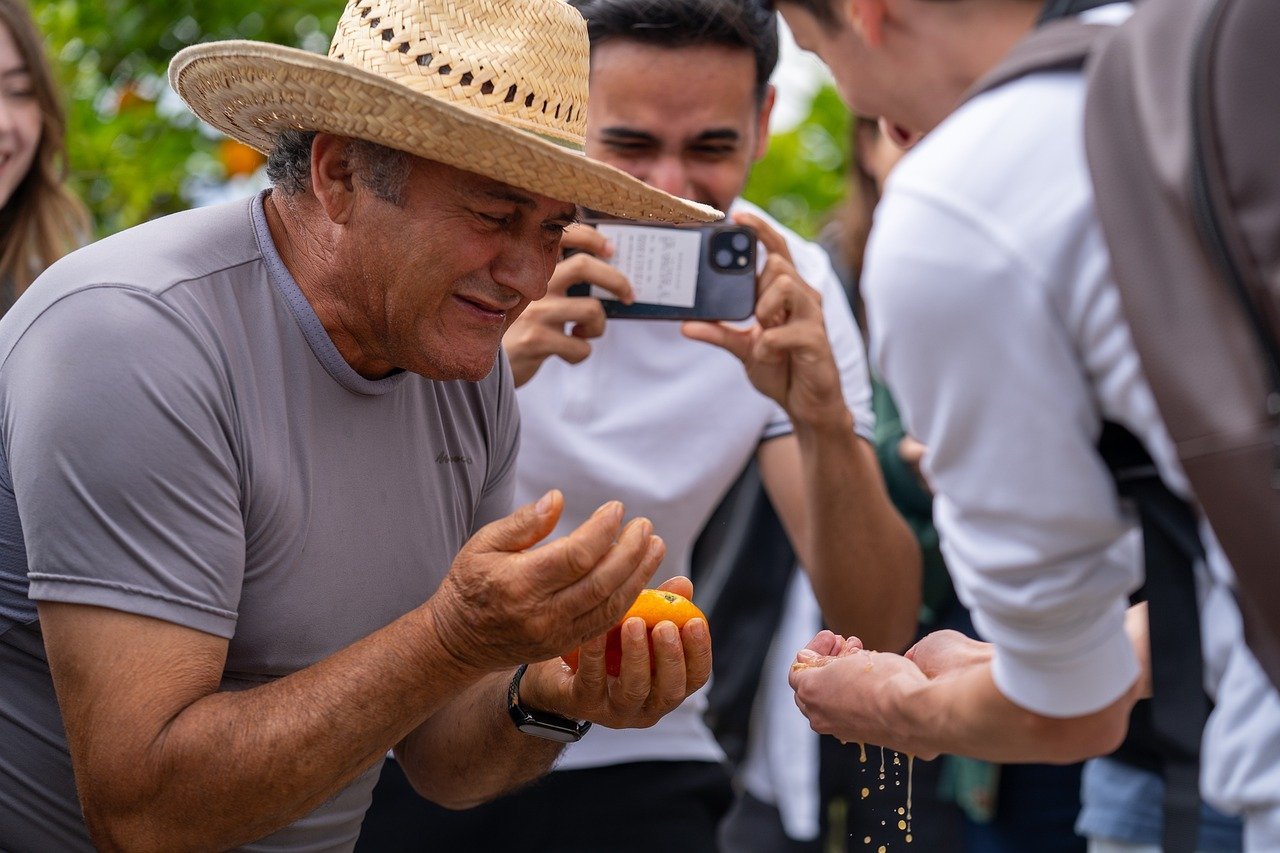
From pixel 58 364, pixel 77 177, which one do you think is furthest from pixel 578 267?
Result: pixel 77 177

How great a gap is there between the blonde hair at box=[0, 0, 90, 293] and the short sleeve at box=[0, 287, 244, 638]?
5.15 feet

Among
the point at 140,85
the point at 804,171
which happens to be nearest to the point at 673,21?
the point at 140,85

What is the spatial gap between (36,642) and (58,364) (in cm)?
45

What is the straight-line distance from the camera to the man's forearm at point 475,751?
248cm

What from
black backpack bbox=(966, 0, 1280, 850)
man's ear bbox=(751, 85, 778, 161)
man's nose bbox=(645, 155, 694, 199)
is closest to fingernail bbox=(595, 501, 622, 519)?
black backpack bbox=(966, 0, 1280, 850)

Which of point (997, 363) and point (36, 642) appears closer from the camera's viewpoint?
point (997, 363)

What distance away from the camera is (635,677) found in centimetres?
218

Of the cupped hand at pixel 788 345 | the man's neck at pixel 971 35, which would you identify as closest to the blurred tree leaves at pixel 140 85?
the cupped hand at pixel 788 345

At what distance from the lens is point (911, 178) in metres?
1.40

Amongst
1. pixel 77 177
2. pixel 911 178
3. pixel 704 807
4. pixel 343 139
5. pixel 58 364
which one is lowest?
pixel 704 807

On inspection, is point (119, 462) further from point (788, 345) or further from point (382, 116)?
point (788, 345)

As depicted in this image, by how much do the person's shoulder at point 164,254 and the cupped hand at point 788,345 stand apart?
966mm

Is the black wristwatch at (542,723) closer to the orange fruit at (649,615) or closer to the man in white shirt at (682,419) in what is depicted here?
the orange fruit at (649,615)

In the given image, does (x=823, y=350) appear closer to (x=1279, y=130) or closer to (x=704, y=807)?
(x=704, y=807)
